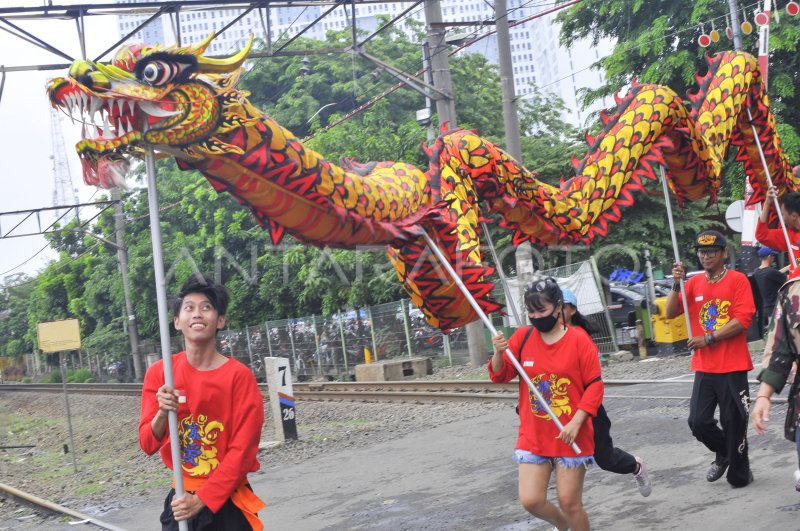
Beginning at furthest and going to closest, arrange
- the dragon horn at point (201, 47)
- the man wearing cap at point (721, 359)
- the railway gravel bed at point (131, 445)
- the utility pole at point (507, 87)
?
the utility pole at point (507, 87) → the railway gravel bed at point (131, 445) → the man wearing cap at point (721, 359) → the dragon horn at point (201, 47)

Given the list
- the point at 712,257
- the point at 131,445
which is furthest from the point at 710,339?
the point at 131,445

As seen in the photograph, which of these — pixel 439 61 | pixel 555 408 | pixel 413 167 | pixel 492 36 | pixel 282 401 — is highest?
pixel 492 36

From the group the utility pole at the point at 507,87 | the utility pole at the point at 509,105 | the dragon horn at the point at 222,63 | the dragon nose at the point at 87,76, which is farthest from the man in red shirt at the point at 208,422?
the utility pole at the point at 507,87

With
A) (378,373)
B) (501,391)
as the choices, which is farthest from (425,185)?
(378,373)

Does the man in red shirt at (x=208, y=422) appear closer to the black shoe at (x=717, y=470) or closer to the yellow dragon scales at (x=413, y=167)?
the yellow dragon scales at (x=413, y=167)

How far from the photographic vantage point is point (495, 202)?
7273 mm

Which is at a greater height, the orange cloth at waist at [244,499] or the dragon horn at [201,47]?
the dragon horn at [201,47]

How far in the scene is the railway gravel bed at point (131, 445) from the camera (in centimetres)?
1152

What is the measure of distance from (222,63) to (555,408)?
2.68 meters

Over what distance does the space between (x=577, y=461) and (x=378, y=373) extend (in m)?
17.5

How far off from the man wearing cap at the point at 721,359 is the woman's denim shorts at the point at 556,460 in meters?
1.86

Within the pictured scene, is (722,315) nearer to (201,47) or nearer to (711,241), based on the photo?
(711,241)

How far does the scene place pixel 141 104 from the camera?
5094 mm

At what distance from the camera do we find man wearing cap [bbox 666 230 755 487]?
6883mm
